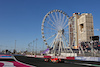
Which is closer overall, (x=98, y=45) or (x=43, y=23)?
(x=43, y=23)

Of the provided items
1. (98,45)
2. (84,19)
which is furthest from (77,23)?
(98,45)

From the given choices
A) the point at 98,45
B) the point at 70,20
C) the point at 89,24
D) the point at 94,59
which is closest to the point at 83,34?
the point at 89,24

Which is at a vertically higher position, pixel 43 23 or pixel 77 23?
pixel 77 23

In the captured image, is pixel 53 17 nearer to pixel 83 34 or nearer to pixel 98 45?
pixel 98 45

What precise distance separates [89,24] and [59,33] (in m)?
124

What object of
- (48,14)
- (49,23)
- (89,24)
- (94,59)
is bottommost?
(94,59)

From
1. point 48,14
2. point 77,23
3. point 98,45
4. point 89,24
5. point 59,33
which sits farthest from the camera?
point 77,23

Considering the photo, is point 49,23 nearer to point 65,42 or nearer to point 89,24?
point 65,42

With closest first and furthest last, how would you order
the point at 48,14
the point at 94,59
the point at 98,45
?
1. the point at 94,59
2. the point at 48,14
3. the point at 98,45

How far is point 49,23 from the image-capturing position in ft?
184

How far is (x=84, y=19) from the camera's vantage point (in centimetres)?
17125

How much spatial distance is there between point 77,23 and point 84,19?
25066mm

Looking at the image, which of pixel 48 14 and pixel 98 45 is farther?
pixel 98 45

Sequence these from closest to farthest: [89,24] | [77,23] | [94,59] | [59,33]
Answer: [94,59], [59,33], [89,24], [77,23]
